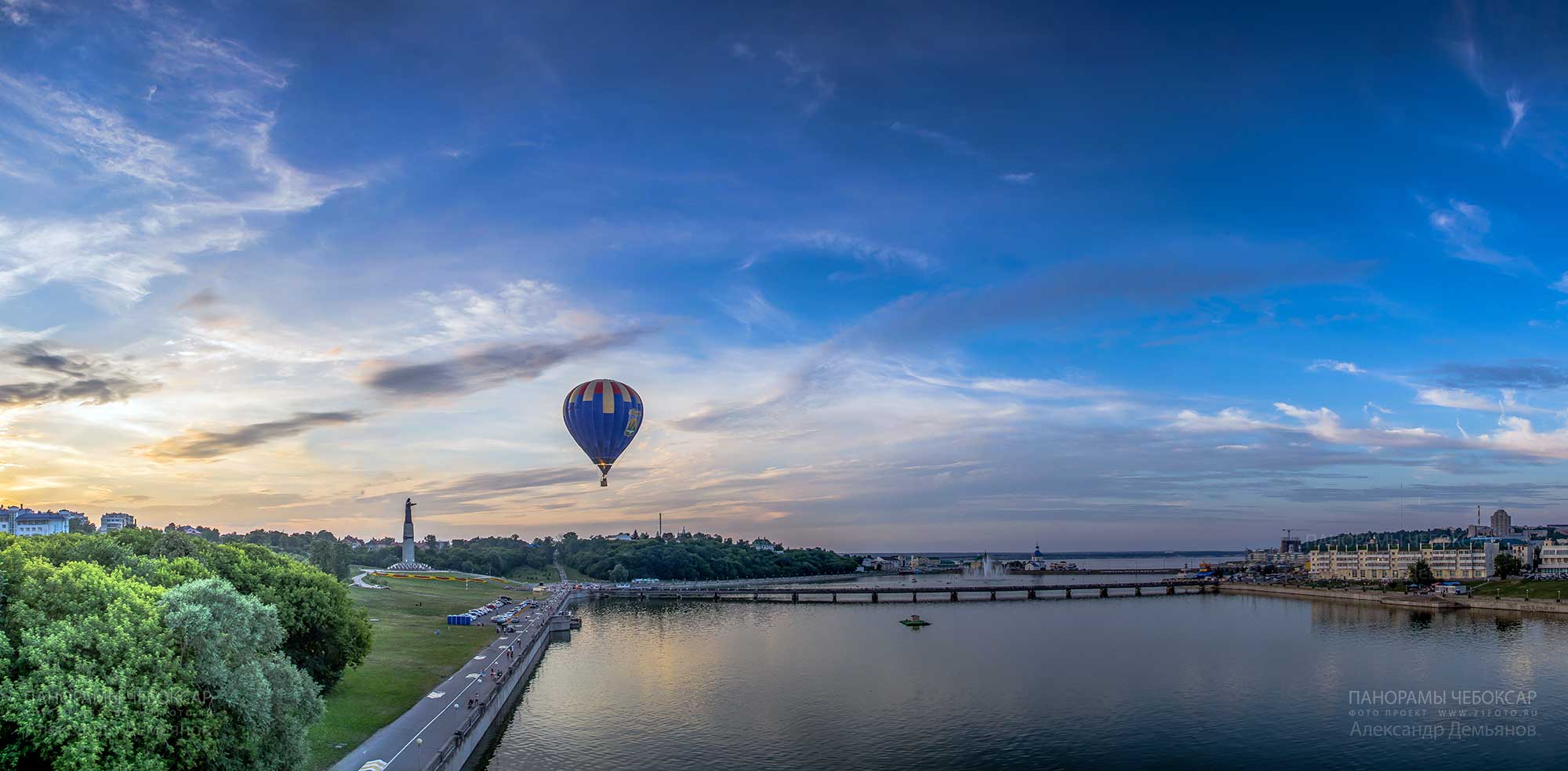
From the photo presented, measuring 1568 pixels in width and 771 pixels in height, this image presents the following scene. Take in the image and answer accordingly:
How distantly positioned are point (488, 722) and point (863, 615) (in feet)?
344

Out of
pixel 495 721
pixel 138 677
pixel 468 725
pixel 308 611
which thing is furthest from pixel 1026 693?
pixel 138 677

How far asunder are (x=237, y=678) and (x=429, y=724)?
19124 mm

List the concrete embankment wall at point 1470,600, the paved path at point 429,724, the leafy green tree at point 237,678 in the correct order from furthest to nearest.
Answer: the concrete embankment wall at point 1470,600
the paved path at point 429,724
the leafy green tree at point 237,678

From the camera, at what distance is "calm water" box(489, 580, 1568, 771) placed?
54438mm

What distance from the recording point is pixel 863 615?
155750mm

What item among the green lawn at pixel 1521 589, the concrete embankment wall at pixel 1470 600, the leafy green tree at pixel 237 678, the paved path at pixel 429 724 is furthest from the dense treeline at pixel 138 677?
the green lawn at pixel 1521 589

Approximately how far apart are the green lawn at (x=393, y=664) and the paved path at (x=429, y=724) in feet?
3.08

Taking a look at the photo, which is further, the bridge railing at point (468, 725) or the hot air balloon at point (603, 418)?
the hot air balloon at point (603, 418)

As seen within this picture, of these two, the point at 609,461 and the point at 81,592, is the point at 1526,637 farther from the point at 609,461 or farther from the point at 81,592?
the point at 81,592

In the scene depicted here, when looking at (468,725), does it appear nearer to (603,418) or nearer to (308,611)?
(308,611)

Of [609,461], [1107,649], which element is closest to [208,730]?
[609,461]

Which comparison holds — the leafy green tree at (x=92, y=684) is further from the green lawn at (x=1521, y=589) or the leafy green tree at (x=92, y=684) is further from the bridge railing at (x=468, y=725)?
the green lawn at (x=1521, y=589)

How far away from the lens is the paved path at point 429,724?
43750 millimetres

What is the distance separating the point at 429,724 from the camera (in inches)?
2052
